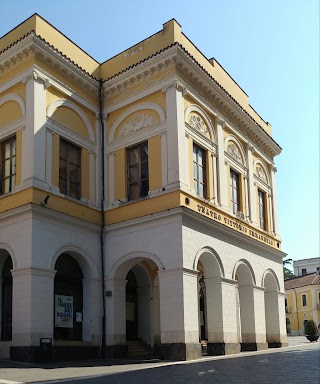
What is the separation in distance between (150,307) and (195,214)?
5.12m

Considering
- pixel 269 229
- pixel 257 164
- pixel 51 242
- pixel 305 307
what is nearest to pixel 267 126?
pixel 257 164

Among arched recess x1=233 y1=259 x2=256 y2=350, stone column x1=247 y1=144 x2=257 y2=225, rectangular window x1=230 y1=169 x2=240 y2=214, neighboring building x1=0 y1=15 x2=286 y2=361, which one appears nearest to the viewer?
neighboring building x1=0 y1=15 x2=286 y2=361

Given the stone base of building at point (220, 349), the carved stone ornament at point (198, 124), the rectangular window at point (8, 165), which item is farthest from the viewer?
the carved stone ornament at point (198, 124)

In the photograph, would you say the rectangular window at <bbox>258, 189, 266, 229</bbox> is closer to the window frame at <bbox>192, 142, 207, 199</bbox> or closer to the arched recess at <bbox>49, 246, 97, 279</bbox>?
the window frame at <bbox>192, 142, 207, 199</bbox>

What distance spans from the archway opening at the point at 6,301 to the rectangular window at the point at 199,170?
23.4ft

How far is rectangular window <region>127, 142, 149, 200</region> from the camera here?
19.2m

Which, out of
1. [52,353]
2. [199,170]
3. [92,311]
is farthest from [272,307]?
[52,353]

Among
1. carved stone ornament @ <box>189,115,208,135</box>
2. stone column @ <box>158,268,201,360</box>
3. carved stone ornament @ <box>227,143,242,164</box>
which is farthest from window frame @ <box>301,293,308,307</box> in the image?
stone column @ <box>158,268,201,360</box>

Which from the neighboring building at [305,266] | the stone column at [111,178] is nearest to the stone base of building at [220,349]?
the stone column at [111,178]

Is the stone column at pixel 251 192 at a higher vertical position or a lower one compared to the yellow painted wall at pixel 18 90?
lower

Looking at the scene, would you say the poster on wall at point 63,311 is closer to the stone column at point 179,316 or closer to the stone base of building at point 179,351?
the stone column at point 179,316

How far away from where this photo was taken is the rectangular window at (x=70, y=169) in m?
18.5

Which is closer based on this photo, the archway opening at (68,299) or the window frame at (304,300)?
the archway opening at (68,299)

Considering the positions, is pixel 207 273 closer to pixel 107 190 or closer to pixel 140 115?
pixel 107 190
